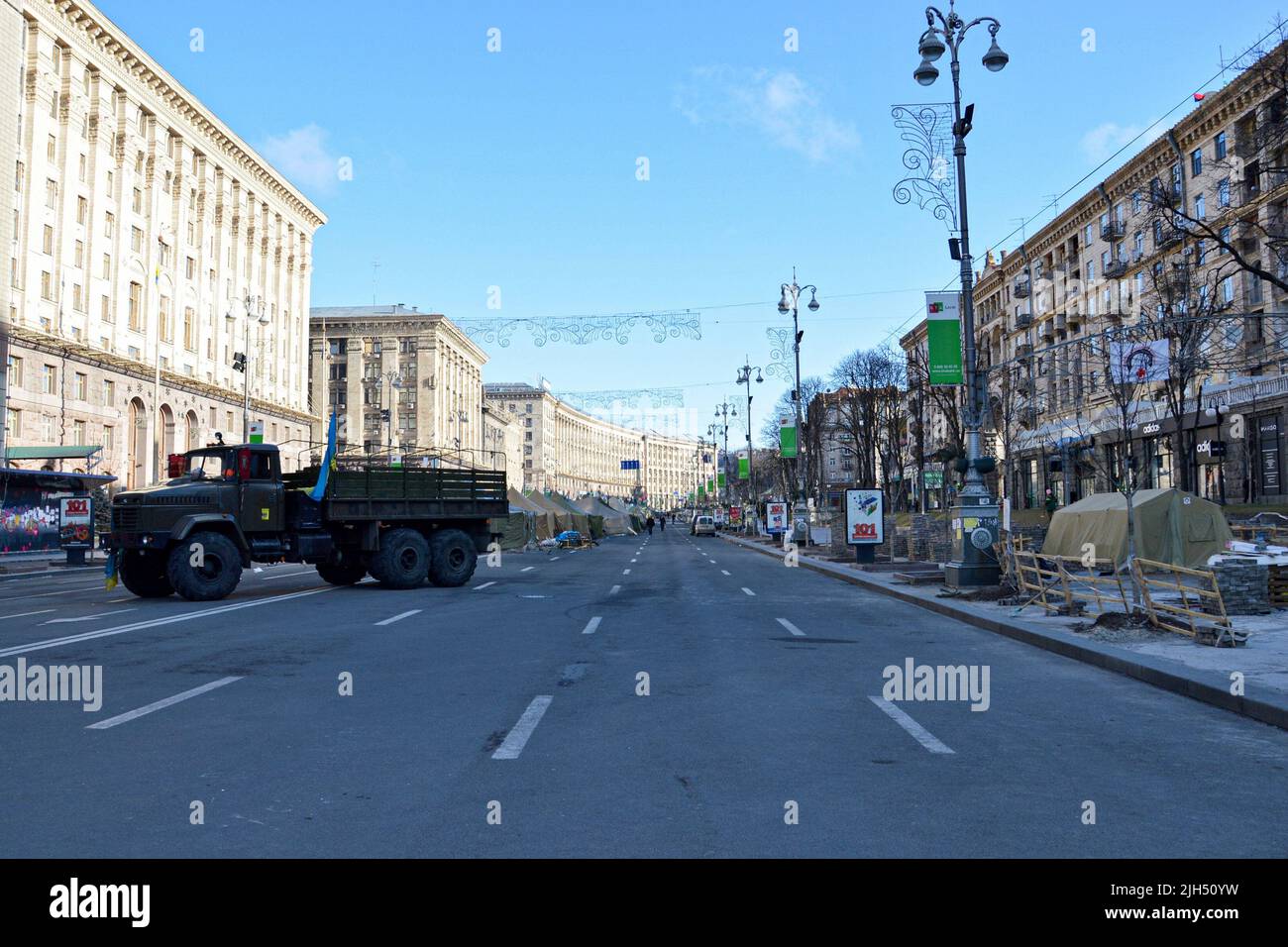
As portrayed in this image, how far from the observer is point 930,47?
17250mm

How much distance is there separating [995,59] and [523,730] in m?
15.5

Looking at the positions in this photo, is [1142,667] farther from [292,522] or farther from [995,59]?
[292,522]

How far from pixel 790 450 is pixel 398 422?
59.4 meters

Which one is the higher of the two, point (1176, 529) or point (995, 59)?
point (995, 59)

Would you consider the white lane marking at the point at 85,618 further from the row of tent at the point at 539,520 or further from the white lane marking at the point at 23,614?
the row of tent at the point at 539,520

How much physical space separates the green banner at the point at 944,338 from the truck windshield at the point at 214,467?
1369 cm

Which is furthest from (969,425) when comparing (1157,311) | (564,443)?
(564,443)

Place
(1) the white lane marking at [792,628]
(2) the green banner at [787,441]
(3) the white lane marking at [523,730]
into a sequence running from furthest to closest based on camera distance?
(2) the green banner at [787,441] < (1) the white lane marking at [792,628] < (3) the white lane marking at [523,730]

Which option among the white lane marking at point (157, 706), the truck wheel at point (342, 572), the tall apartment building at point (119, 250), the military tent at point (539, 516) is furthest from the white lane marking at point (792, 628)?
the tall apartment building at point (119, 250)

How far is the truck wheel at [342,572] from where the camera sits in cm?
2217

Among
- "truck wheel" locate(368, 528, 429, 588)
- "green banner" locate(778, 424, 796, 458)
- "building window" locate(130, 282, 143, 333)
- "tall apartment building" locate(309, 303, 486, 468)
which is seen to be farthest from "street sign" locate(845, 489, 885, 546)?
"tall apartment building" locate(309, 303, 486, 468)

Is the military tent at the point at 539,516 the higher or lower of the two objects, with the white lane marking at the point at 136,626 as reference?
higher

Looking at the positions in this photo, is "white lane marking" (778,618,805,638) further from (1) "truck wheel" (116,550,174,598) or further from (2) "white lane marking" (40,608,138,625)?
(1) "truck wheel" (116,550,174,598)
